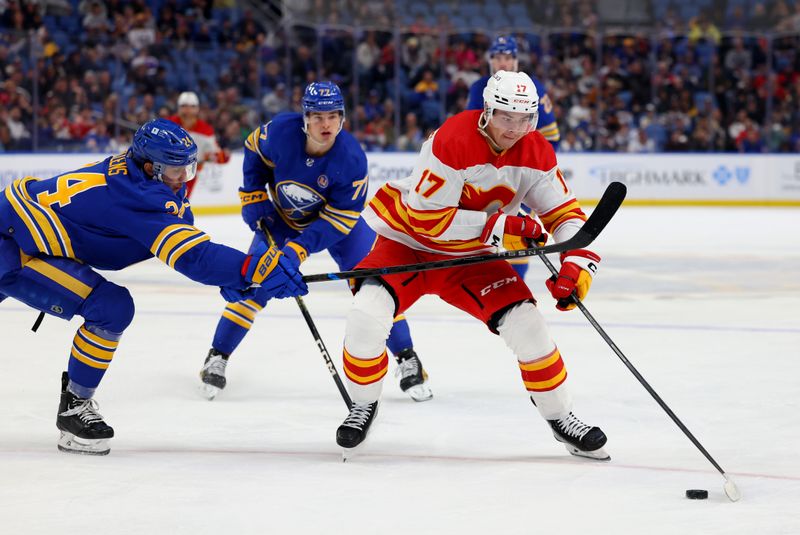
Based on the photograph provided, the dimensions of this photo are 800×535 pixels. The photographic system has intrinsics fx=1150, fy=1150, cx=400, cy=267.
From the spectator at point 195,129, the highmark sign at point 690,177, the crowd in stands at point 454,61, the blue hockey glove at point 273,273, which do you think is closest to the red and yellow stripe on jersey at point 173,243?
the blue hockey glove at point 273,273

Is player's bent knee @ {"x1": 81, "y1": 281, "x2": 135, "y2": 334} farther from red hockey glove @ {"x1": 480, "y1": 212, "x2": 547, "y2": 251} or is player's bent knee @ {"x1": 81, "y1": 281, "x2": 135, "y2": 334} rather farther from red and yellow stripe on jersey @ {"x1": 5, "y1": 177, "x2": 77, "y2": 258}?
red hockey glove @ {"x1": 480, "y1": 212, "x2": 547, "y2": 251}

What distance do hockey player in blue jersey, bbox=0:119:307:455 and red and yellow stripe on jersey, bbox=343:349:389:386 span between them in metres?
0.27

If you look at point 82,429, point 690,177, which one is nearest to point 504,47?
point 82,429

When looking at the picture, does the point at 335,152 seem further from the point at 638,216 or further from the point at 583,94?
the point at 583,94

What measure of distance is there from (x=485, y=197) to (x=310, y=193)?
3.83 feet

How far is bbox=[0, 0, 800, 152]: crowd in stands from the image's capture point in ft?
42.1

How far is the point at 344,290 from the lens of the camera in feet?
22.9

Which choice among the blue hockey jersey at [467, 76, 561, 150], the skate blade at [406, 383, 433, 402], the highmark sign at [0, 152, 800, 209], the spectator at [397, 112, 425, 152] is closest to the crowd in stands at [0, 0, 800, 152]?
the spectator at [397, 112, 425, 152]

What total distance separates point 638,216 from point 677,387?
861 cm

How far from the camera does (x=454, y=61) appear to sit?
46.6 feet

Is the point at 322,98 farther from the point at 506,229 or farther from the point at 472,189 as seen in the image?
the point at 506,229

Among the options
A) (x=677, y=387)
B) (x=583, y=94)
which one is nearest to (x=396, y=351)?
(x=677, y=387)

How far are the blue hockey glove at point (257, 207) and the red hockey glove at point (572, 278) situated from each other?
1576mm

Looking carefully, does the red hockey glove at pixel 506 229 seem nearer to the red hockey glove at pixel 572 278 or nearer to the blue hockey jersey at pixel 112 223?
the red hockey glove at pixel 572 278
